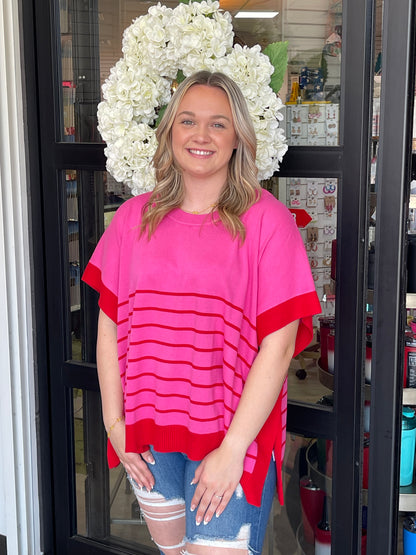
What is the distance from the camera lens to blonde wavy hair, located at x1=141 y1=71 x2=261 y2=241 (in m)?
1.56

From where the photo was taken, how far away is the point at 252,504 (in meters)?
1.60

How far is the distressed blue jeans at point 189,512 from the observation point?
5.23 ft

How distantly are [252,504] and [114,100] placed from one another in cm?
105

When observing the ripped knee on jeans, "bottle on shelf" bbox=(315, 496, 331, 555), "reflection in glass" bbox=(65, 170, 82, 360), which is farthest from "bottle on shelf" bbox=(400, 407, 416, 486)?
"reflection in glass" bbox=(65, 170, 82, 360)

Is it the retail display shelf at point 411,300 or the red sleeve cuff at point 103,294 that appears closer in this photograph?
the red sleeve cuff at point 103,294

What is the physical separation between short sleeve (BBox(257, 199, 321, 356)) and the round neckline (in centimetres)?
13

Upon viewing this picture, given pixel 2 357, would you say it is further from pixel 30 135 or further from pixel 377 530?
pixel 377 530

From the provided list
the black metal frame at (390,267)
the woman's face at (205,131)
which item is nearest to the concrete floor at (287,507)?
the black metal frame at (390,267)

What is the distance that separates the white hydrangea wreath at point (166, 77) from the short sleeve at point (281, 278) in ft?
0.87

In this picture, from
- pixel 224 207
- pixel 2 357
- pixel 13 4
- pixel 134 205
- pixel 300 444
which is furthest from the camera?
pixel 2 357

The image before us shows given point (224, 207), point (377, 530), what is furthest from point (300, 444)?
point (224, 207)

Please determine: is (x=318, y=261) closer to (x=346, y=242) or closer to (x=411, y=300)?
(x=346, y=242)

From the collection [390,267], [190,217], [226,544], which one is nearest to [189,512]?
[226,544]

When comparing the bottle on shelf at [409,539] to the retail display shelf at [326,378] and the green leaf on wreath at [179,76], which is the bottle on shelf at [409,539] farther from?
the green leaf on wreath at [179,76]
